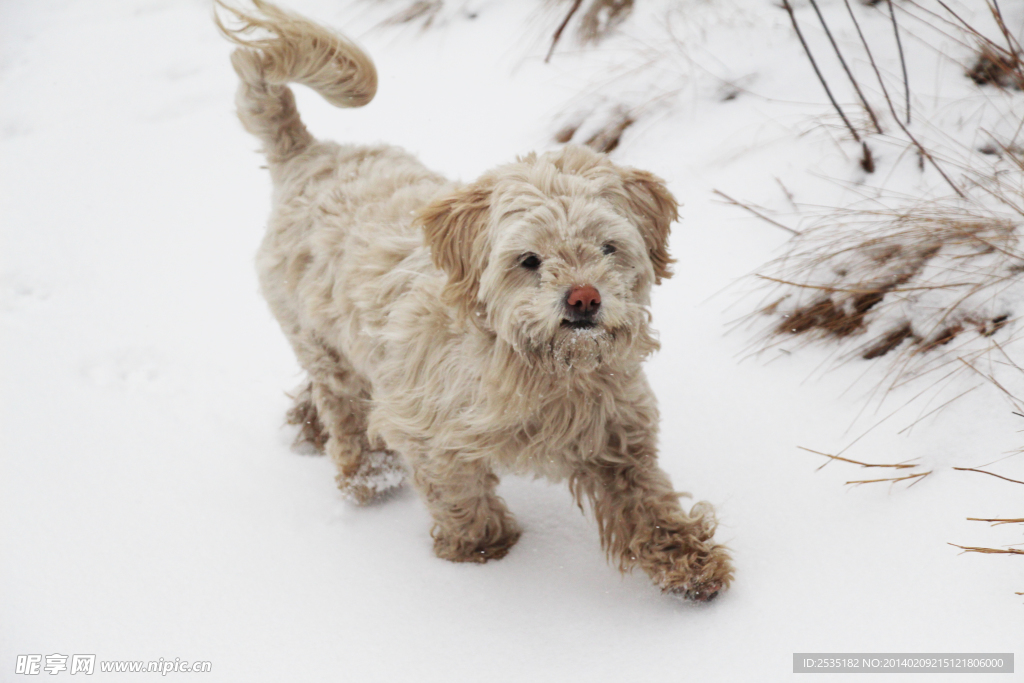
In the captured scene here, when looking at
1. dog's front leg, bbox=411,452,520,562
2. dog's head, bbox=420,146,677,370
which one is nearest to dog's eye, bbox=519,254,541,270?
dog's head, bbox=420,146,677,370

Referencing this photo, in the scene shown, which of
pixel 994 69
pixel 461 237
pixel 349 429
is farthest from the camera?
pixel 994 69

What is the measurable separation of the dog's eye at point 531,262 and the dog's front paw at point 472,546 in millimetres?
1239

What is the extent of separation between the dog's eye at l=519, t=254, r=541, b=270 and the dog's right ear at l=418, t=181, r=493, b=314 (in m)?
0.17

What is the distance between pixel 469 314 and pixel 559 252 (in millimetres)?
416

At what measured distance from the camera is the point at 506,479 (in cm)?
353

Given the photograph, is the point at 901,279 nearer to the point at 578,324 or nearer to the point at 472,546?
the point at 578,324

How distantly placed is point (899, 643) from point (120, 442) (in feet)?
11.8

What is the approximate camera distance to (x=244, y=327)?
15.6ft

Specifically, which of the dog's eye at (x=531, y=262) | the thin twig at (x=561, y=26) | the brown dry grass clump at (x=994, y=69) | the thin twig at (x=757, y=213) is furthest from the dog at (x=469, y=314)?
Result: the thin twig at (x=561, y=26)

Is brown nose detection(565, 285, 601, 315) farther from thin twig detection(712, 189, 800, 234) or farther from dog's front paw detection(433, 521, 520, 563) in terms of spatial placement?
thin twig detection(712, 189, 800, 234)

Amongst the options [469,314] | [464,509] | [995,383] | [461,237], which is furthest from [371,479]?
[995,383]

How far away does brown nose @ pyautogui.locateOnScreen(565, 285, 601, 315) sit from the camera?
210 centimetres

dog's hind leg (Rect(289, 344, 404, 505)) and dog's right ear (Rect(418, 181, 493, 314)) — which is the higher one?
dog's right ear (Rect(418, 181, 493, 314))

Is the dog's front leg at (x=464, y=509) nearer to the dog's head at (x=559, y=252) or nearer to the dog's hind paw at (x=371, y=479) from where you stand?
the dog's hind paw at (x=371, y=479)
